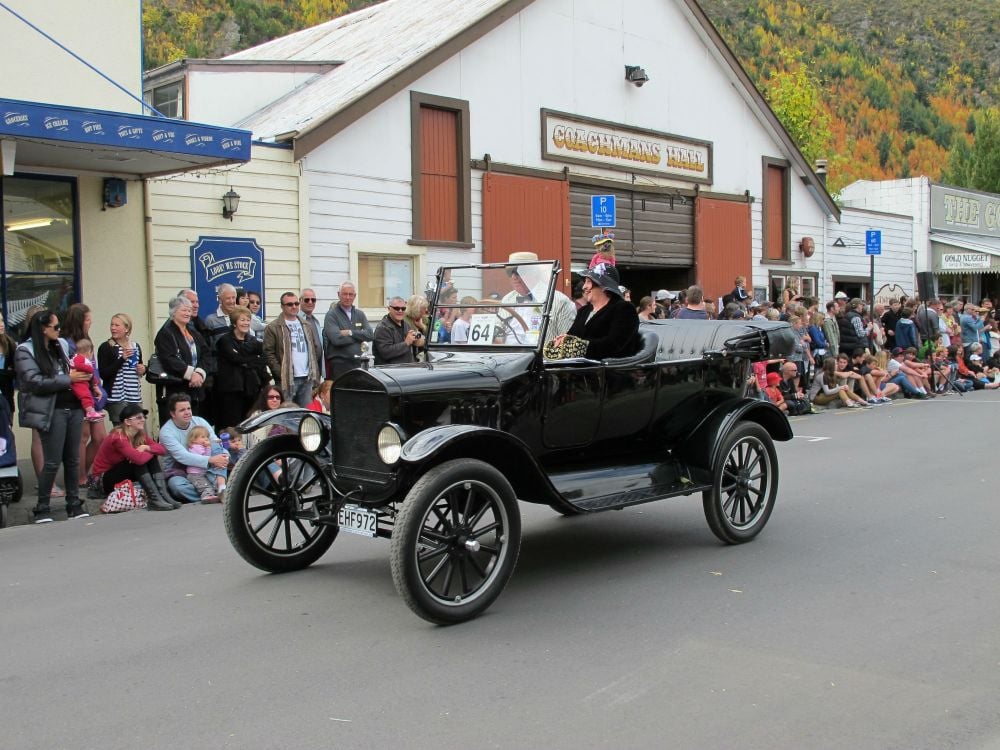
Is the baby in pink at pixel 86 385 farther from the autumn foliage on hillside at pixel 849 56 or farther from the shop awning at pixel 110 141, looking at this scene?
the autumn foliage on hillside at pixel 849 56

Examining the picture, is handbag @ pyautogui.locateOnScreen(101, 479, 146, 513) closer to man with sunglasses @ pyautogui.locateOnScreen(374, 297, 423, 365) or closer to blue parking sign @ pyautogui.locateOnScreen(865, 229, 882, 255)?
man with sunglasses @ pyautogui.locateOnScreen(374, 297, 423, 365)

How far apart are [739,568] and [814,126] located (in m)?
50.7

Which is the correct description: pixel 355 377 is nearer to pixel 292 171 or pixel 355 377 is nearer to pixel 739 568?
pixel 739 568

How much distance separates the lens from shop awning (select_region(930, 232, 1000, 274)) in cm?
2841

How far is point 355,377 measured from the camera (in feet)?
19.2

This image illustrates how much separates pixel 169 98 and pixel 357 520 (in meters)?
14.5

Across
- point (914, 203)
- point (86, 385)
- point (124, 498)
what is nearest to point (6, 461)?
point (86, 385)

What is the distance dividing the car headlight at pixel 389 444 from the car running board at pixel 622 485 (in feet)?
3.51

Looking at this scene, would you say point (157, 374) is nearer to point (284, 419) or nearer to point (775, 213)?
point (284, 419)

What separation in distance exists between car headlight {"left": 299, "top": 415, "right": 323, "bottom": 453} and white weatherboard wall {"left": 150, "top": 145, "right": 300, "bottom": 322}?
21.9 ft

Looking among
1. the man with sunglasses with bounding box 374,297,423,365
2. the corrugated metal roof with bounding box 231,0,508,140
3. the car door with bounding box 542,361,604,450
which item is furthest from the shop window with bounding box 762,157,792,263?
A: the car door with bounding box 542,361,604,450

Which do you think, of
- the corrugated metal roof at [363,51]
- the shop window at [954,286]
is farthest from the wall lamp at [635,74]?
the shop window at [954,286]

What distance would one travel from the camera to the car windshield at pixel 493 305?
258 inches

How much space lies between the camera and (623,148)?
18578 millimetres
